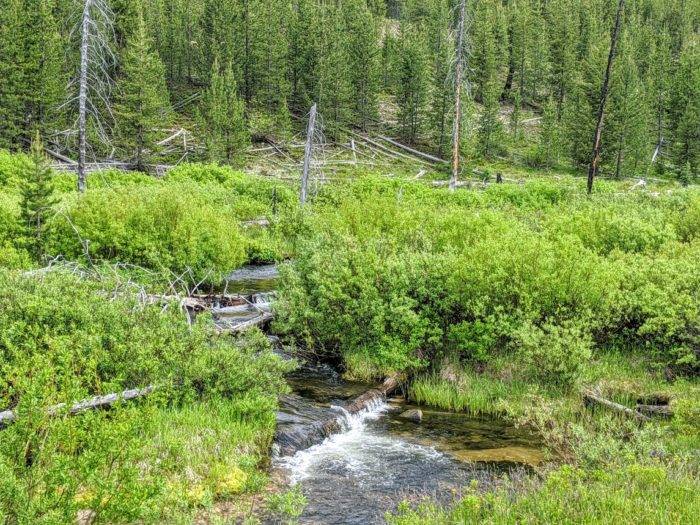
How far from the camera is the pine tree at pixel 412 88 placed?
61406mm

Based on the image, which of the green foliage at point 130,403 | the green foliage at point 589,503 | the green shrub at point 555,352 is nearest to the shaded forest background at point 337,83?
the green shrub at point 555,352

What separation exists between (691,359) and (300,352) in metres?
8.50

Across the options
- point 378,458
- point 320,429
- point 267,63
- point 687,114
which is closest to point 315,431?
point 320,429

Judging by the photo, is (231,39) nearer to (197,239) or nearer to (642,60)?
(197,239)

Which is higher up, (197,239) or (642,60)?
(642,60)

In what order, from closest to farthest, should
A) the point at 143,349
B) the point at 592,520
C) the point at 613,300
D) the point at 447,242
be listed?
the point at 592,520
the point at 143,349
the point at 613,300
the point at 447,242

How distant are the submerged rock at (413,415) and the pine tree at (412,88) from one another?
53.6 m

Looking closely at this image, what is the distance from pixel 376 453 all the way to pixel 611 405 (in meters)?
4.60

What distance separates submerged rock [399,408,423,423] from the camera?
11828mm

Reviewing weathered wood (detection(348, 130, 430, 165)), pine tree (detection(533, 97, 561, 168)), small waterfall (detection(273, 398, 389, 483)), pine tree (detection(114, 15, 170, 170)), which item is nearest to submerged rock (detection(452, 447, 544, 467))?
small waterfall (detection(273, 398, 389, 483))

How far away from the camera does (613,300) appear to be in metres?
13.4

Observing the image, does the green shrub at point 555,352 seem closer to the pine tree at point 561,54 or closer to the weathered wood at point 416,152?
the weathered wood at point 416,152

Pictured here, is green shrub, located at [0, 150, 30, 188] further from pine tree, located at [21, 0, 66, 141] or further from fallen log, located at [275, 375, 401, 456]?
fallen log, located at [275, 375, 401, 456]

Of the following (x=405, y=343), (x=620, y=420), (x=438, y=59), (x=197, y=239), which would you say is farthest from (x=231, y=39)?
(x=620, y=420)
